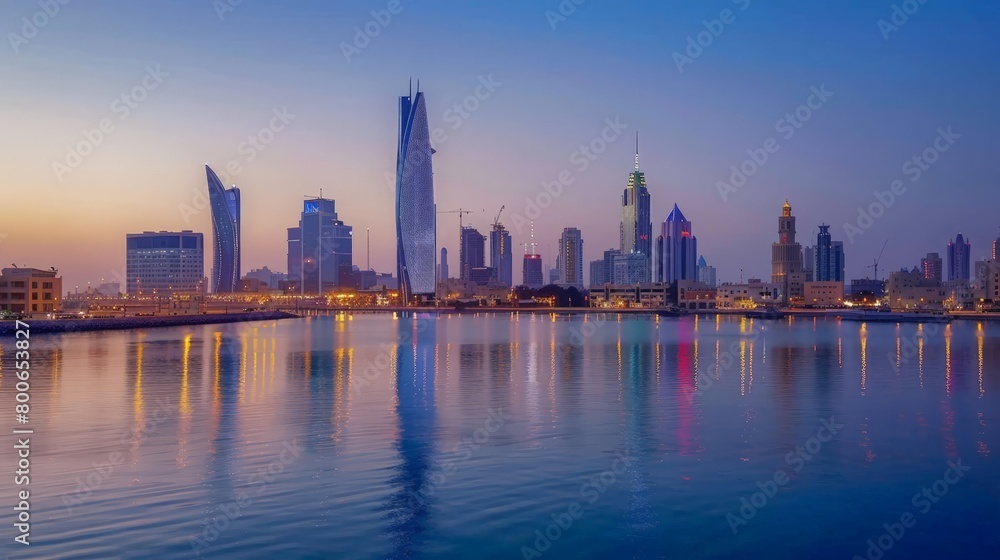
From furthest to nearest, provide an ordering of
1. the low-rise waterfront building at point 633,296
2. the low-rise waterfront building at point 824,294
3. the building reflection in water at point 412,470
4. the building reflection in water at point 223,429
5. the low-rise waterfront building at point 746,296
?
1. the low-rise waterfront building at point 824,294
2. the low-rise waterfront building at point 633,296
3. the low-rise waterfront building at point 746,296
4. the building reflection in water at point 223,429
5. the building reflection in water at point 412,470

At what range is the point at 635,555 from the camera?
1001 cm

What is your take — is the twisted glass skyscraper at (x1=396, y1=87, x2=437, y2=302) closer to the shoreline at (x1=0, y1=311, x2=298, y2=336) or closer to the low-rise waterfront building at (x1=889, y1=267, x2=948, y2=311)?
the shoreline at (x1=0, y1=311, x2=298, y2=336)

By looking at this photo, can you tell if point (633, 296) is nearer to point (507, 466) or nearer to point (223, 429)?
point (223, 429)

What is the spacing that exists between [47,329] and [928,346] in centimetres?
6439

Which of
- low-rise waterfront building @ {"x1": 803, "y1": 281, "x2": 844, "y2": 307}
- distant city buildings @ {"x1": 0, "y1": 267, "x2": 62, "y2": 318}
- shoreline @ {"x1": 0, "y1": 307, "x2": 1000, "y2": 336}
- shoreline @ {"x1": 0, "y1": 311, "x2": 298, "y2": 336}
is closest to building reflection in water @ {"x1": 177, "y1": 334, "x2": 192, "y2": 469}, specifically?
shoreline @ {"x1": 0, "y1": 311, "x2": 298, "y2": 336}

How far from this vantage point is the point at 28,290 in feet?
255

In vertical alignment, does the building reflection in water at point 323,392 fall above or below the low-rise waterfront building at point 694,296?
below

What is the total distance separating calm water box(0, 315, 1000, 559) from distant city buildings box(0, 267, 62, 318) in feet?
184

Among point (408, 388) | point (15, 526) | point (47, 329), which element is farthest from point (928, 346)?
point (47, 329)

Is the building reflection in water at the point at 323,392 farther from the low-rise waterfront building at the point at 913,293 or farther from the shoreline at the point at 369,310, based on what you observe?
the low-rise waterfront building at the point at 913,293

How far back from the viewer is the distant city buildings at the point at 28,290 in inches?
3022

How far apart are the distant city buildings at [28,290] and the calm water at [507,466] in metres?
56.0

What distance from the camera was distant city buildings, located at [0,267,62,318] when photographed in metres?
76.8

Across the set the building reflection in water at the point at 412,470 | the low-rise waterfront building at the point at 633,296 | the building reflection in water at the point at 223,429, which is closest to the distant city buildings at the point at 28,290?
the building reflection in water at the point at 223,429
